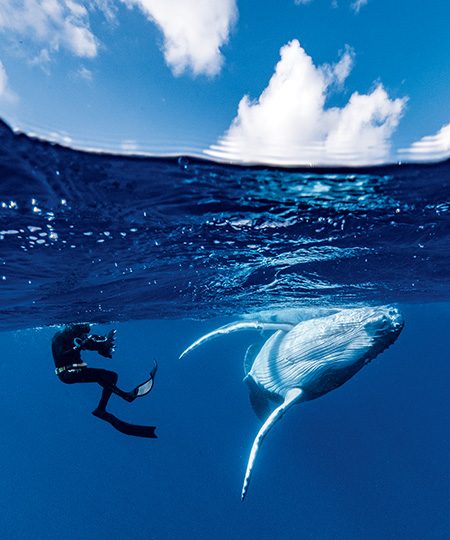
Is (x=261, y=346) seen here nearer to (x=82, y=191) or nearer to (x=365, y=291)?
(x=82, y=191)

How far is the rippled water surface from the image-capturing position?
5656 millimetres

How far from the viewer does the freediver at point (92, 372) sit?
7.27m

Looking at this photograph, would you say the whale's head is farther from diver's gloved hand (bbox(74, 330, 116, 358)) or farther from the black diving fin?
diver's gloved hand (bbox(74, 330, 116, 358))

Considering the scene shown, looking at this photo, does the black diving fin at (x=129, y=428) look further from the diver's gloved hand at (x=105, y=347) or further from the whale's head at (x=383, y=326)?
the whale's head at (x=383, y=326)

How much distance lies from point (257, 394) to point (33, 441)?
166785mm

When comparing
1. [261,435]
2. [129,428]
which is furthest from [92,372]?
[261,435]

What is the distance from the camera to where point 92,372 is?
7352 millimetres

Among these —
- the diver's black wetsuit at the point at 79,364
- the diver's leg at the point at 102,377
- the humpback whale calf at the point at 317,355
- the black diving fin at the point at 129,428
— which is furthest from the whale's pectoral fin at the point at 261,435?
the diver's leg at the point at 102,377

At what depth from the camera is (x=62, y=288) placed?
548 inches

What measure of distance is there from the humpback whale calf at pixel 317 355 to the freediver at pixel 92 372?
2445 mm

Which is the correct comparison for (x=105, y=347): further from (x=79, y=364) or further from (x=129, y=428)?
(x=129, y=428)

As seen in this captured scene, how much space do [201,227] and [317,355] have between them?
3.71 m

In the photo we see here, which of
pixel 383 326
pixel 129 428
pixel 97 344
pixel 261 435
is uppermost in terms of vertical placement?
pixel 383 326

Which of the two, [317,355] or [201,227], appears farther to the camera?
[201,227]
